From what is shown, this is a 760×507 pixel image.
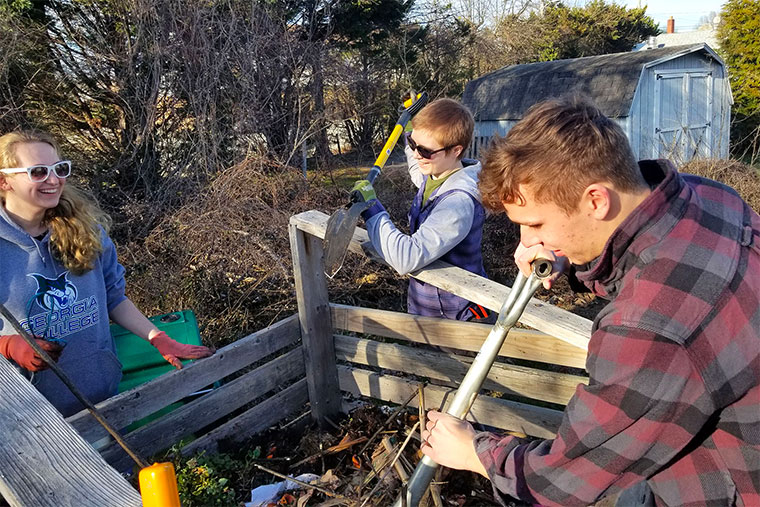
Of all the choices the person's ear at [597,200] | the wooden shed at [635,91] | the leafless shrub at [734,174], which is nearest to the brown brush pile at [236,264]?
the person's ear at [597,200]

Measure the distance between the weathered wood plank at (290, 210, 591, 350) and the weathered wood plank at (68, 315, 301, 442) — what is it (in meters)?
0.73

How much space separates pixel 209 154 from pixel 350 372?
19.2ft

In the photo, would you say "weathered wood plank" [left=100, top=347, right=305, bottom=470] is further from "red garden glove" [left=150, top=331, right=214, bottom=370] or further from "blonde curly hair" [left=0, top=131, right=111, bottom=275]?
"blonde curly hair" [left=0, top=131, right=111, bottom=275]

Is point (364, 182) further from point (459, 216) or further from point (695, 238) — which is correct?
point (695, 238)

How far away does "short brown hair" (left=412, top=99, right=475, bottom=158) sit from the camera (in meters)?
2.77

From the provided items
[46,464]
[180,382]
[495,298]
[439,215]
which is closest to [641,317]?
[495,298]

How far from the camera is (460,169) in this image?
9.13 ft

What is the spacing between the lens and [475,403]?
2871 mm

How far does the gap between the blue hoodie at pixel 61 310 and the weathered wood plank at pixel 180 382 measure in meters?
0.26

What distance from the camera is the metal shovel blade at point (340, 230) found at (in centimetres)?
256

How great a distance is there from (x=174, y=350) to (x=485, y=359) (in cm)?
166

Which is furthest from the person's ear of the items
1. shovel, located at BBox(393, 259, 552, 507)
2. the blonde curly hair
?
the blonde curly hair

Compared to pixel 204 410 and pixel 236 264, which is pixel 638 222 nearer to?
pixel 204 410

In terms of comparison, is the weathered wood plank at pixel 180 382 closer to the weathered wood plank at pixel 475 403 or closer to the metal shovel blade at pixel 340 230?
the weathered wood plank at pixel 475 403
